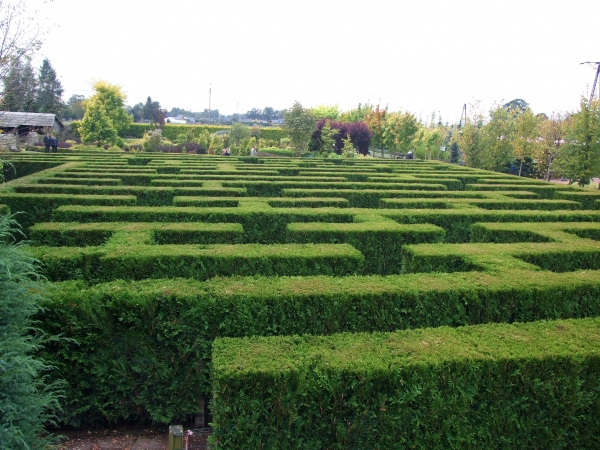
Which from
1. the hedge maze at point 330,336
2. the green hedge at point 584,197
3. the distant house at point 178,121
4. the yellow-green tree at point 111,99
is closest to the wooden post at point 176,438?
the hedge maze at point 330,336

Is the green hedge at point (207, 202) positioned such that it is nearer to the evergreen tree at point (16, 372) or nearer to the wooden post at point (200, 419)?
the wooden post at point (200, 419)

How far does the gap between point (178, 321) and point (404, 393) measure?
263 cm

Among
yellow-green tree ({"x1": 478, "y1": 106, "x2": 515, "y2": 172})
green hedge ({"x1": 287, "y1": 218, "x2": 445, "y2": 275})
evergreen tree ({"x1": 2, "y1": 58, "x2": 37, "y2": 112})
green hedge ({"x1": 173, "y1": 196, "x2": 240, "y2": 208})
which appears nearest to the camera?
green hedge ({"x1": 287, "y1": 218, "x2": 445, "y2": 275})

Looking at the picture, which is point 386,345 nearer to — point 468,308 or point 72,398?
point 468,308

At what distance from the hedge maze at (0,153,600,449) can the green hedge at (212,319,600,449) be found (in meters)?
0.02

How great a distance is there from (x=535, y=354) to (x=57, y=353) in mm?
4954

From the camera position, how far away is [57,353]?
16.1 ft

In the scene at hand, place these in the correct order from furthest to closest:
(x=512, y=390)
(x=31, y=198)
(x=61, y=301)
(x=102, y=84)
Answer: (x=102, y=84) < (x=31, y=198) < (x=61, y=301) < (x=512, y=390)

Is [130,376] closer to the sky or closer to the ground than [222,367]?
closer to the ground

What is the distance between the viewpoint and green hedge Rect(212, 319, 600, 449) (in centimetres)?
378

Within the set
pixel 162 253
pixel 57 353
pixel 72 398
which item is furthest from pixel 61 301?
pixel 162 253

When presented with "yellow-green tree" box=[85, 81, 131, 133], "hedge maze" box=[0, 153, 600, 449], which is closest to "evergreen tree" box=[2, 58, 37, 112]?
"hedge maze" box=[0, 153, 600, 449]

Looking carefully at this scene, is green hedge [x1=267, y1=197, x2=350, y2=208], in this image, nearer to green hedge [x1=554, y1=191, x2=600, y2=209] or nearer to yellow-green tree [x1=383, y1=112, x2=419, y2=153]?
green hedge [x1=554, y1=191, x2=600, y2=209]

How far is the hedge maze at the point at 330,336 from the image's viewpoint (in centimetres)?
388
